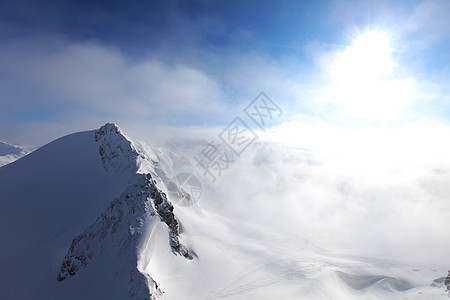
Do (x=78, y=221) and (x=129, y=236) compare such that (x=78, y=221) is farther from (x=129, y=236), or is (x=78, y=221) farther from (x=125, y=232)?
(x=129, y=236)

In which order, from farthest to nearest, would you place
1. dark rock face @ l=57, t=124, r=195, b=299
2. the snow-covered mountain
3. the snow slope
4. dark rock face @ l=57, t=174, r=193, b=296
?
dark rock face @ l=57, t=174, r=193, b=296
the snow-covered mountain
the snow slope
dark rock face @ l=57, t=124, r=195, b=299

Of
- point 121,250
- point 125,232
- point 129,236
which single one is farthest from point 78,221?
point 121,250

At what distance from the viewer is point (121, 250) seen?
1361 inches

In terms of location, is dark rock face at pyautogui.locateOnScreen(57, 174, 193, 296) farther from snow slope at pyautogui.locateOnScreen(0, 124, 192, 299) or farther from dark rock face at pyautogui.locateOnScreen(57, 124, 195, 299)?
snow slope at pyautogui.locateOnScreen(0, 124, 192, 299)

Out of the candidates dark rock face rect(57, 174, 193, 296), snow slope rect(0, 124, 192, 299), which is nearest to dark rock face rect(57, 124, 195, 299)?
dark rock face rect(57, 174, 193, 296)

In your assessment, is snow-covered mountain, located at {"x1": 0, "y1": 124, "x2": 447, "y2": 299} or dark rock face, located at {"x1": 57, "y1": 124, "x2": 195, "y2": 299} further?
snow-covered mountain, located at {"x1": 0, "y1": 124, "x2": 447, "y2": 299}

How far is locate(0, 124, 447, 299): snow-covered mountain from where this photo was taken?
34.0 metres

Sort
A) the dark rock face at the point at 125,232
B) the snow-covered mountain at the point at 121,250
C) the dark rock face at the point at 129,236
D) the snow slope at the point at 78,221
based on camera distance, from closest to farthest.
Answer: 1. the dark rock face at the point at 129,236
2. the snow slope at the point at 78,221
3. the snow-covered mountain at the point at 121,250
4. the dark rock face at the point at 125,232

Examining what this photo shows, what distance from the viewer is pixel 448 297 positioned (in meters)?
50.3

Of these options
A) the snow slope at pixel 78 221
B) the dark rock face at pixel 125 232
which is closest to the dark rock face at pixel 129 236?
the dark rock face at pixel 125 232

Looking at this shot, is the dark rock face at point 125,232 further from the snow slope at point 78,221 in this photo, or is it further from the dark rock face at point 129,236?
the snow slope at point 78,221

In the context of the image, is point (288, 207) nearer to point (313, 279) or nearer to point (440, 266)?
point (440, 266)

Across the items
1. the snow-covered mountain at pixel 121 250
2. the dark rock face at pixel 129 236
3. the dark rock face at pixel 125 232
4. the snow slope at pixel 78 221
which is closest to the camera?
the dark rock face at pixel 129 236

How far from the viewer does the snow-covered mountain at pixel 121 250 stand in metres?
34.0
